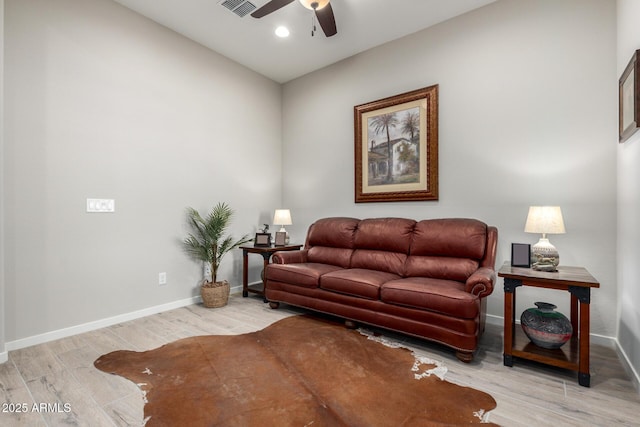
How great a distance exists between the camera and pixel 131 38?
123 inches

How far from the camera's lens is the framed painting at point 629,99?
187 centimetres

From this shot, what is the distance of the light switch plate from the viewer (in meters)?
2.81

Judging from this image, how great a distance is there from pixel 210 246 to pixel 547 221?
10.9 ft

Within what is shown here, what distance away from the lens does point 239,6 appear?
3.02 m

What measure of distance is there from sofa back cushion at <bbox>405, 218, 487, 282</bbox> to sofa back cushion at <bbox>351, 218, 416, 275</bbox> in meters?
0.10

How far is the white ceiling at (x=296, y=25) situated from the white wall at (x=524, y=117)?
0.67 feet

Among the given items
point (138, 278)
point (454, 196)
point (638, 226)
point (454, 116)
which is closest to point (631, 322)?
point (638, 226)

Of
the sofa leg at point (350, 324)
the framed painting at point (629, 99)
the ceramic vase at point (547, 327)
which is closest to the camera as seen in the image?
the framed painting at point (629, 99)

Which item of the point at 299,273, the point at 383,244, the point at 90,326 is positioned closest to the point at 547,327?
the point at 383,244

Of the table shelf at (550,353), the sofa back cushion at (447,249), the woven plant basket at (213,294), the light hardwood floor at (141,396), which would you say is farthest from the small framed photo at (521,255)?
the woven plant basket at (213,294)

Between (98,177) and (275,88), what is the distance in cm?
290

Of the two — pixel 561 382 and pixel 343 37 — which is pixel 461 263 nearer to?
pixel 561 382

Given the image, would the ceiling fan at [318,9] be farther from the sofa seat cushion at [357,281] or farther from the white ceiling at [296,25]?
the sofa seat cushion at [357,281]

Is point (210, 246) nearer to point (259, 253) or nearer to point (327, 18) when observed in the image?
point (259, 253)
